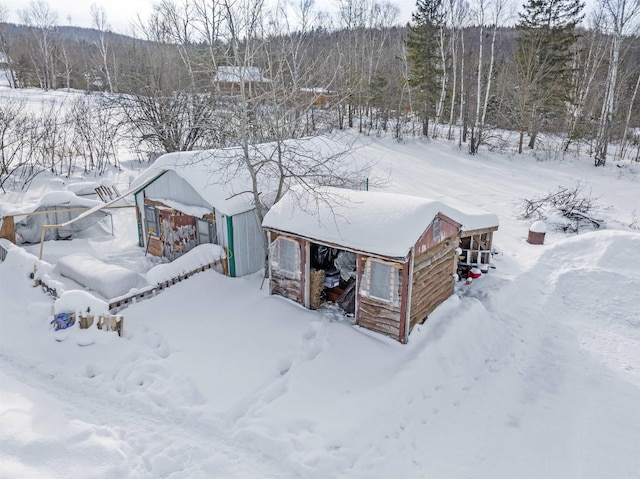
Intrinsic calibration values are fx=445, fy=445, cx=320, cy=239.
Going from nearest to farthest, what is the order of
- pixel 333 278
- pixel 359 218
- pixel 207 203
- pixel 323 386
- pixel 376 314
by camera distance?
pixel 323 386 → pixel 376 314 → pixel 359 218 → pixel 333 278 → pixel 207 203

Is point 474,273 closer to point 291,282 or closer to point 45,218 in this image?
point 291,282

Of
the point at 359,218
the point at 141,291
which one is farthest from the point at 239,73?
the point at 141,291

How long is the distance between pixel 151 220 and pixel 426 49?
23834 millimetres

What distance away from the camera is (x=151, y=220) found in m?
13.5

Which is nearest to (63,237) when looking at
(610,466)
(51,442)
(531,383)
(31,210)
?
(31,210)

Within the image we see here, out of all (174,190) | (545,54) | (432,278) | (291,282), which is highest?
(545,54)

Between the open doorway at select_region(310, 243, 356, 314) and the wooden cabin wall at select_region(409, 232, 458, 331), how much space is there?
153 cm

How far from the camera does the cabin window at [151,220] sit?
13234mm

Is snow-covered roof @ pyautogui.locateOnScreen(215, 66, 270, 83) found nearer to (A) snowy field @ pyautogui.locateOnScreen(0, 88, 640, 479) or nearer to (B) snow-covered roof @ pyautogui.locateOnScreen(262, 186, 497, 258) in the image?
(B) snow-covered roof @ pyautogui.locateOnScreen(262, 186, 497, 258)

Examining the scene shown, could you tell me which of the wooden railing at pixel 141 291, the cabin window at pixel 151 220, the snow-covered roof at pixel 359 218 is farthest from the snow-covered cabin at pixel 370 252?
the cabin window at pixel 151 220

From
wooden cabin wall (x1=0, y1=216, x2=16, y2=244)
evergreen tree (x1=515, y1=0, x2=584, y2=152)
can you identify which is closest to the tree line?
evergreen tree (x1=515, y1=0, x2=584, y2=152)

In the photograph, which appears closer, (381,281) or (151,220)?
(381,281)

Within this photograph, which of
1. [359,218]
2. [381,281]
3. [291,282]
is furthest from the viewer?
[291,282]

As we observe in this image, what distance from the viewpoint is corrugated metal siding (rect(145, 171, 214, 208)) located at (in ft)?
39.4
